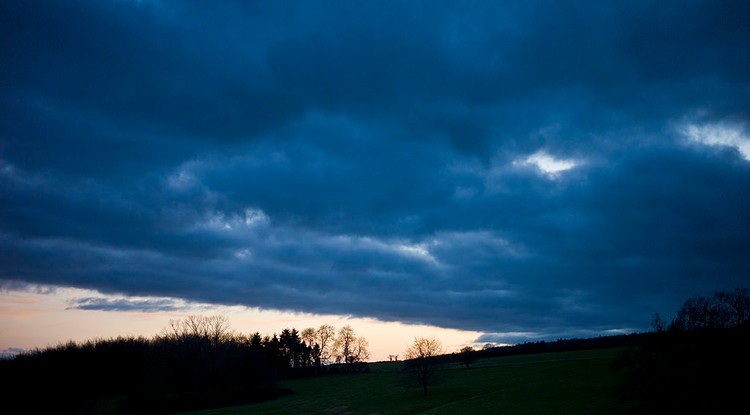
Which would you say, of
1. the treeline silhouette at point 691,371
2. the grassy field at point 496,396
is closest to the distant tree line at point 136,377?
the grassy field at point 496,396

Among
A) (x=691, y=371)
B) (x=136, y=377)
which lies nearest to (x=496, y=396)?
(x=691, y=371)

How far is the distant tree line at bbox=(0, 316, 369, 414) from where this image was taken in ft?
298

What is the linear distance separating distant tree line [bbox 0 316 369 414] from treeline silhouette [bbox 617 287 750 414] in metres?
84.4

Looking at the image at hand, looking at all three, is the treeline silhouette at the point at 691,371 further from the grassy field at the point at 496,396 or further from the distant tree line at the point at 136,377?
the distant tree line at the point at 136,377

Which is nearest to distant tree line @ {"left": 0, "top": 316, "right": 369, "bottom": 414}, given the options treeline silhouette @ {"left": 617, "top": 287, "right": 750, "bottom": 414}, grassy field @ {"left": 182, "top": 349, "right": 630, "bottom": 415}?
grassy field @ {"left": 182, "top": 349, "right": 630, "bottom": 415}

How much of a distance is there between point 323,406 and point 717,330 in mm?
60154

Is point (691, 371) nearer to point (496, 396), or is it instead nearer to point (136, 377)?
point (496, 396)

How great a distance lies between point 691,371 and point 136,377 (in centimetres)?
11094

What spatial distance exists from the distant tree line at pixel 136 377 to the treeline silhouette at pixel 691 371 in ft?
277

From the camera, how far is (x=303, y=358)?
6378 inches

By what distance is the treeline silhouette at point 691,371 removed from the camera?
3294 centimetres

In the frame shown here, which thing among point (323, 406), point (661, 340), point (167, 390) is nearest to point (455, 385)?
point (323, 406)

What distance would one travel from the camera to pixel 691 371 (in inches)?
1378

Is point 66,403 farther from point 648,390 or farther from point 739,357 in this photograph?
point 739,357
